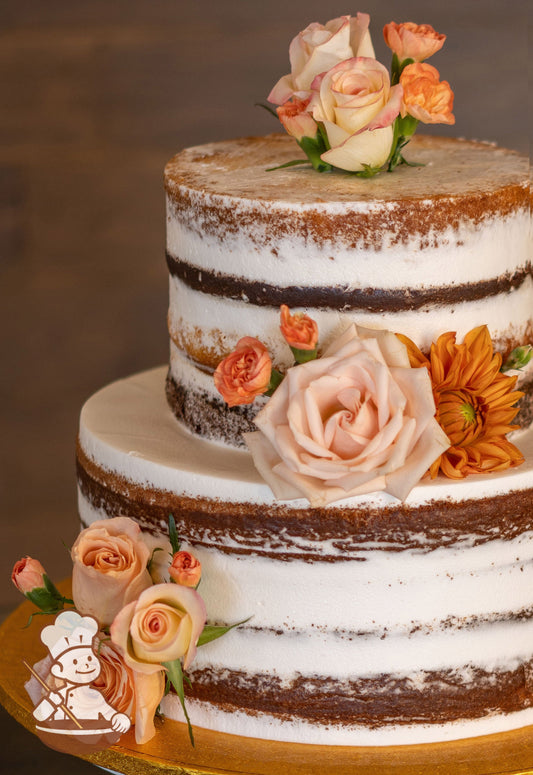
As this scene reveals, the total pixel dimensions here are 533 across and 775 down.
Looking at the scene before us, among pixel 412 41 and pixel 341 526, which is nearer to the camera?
pixel 341 526

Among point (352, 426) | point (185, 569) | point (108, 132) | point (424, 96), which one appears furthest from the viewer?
point (108, 132)

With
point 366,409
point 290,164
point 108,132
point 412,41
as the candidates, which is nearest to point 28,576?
point 366,409

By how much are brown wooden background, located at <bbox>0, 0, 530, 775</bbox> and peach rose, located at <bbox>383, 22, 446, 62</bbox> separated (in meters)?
1.45

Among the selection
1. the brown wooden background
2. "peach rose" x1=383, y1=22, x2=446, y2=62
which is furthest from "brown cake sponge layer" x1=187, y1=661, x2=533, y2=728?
the brown wooden background

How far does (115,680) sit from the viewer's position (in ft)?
5.21

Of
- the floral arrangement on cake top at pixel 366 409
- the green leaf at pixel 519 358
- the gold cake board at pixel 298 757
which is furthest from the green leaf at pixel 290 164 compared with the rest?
the gold cake board at pixel 298 757

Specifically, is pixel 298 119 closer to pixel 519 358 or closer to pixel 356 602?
pixel 519 358

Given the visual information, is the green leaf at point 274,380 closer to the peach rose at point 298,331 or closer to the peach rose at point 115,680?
the peach rose at point 298,331

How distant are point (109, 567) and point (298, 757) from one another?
337 millimetres

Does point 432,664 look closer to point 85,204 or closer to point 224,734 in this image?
point 224,734

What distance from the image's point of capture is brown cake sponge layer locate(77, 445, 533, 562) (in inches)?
59.2

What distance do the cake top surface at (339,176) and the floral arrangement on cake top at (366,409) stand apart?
178 millimetres

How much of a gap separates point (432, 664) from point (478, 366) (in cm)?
38

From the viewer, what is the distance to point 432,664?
5.16 feet
